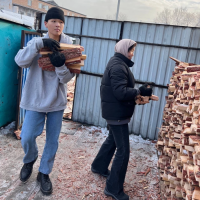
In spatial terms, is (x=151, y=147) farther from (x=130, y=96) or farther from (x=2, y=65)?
(x=2, y=65)

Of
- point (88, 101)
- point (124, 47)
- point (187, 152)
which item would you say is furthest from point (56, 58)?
point (88, 101)

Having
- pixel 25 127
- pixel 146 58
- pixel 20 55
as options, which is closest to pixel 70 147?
pixel 25 127

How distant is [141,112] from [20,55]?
3.76m

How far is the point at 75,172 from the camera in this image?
12.0 feet

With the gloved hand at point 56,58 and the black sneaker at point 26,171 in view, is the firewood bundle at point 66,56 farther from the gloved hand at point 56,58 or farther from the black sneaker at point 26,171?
the black sneaker at point 26,171

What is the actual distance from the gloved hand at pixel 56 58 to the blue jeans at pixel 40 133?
717mm

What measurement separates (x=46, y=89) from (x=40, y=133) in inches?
25.2

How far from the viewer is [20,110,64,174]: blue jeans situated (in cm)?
275

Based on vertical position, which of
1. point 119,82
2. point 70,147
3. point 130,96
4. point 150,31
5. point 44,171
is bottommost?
point 70,147

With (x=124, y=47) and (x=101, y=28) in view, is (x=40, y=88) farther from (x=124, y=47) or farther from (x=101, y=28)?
(x=101, y=28)

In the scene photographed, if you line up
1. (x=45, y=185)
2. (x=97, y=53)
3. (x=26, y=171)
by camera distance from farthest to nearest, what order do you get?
(x=97, y=53) < (x=26, y=171) < (x=45, y=185)

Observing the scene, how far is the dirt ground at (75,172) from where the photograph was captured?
3061 mm

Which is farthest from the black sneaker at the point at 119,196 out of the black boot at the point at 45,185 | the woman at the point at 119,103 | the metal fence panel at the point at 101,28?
the metal fence panel at the point at 101,28

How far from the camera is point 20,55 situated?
2561 millimetres
